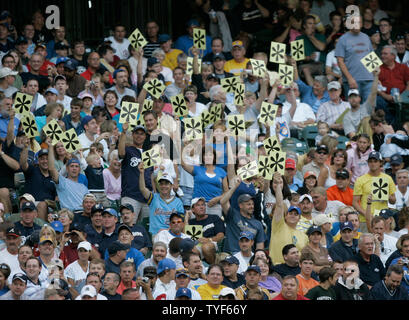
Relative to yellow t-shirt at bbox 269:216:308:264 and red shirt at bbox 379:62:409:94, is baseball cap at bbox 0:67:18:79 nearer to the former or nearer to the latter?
yellow t-shirt at bbox 269:216:308:264

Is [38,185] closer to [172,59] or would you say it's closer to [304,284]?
[304,284]

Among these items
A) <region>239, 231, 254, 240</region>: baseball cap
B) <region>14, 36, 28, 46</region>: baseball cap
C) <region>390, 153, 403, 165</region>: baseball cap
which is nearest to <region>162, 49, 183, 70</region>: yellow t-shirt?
<region>14, 36, 28, 46</region>: baseball cap

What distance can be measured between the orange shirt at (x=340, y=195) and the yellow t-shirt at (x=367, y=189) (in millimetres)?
154

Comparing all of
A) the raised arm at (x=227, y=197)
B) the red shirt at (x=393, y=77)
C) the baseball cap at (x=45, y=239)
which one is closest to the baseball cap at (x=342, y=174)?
the raised arm at (x=227, y=197)

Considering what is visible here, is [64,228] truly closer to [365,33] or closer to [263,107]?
[263,107]

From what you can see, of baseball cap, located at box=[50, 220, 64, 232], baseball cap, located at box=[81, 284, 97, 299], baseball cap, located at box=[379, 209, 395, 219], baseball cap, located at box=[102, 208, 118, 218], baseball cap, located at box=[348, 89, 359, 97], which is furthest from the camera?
baseball cap, located at box=[348, 89, 359, 97]

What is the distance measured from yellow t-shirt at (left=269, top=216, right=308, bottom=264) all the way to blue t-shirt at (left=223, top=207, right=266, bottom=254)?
0.16 meters

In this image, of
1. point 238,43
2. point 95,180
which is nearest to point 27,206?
point 95,180

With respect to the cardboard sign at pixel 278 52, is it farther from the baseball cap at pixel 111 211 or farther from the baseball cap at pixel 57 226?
the baseball cap at pixel 57 226

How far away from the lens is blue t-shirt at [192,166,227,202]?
1573cm

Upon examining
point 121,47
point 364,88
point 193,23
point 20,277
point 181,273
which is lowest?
point 181,273

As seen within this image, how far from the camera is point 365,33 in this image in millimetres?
20453

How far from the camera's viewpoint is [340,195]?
16.3m

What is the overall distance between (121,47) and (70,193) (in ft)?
16.3
